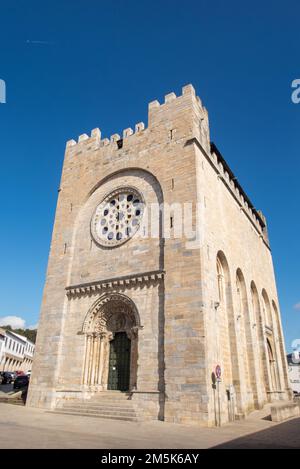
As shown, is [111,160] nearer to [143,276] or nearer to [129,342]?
[143,276]

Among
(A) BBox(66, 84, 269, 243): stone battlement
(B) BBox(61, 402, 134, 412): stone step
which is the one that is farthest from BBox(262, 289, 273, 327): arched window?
(B) BBox(61, 402, 134, 412): stone step

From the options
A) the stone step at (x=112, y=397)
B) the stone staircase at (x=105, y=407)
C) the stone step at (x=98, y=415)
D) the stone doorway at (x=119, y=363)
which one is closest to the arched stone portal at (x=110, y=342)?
the stone doorway at (x=119, y=363)

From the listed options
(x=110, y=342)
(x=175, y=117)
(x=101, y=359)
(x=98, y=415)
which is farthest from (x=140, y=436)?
(x=175, y=117)

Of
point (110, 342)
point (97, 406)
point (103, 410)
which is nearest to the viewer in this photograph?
point (103, 410)

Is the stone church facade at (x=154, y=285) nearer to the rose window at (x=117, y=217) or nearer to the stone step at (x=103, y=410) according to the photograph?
the rose window at (x=117, y=217)

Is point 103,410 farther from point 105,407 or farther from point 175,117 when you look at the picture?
point 175,117

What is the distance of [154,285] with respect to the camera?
13781 mm

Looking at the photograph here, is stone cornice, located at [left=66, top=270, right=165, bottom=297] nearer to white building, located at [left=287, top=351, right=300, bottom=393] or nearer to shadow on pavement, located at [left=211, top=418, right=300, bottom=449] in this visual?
shadow on pavement, located at [left=211, top=418, right=300, bottom=449]

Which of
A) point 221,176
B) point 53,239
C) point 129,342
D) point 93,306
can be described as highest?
point 221,176

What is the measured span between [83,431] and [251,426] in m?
5.93

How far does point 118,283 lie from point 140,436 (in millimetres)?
7109

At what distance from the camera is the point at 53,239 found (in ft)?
61.4
